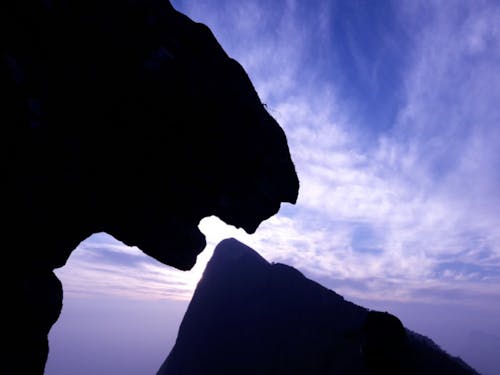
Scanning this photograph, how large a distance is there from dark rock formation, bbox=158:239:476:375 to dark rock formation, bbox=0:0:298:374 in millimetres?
24257

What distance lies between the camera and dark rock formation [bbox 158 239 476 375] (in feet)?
99.5

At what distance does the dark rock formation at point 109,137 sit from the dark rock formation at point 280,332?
24.3 metres

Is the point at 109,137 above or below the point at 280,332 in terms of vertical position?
above

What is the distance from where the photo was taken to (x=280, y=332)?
4916 cm

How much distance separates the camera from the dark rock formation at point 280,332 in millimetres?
30328

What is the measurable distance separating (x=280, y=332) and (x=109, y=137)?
45.7 meters

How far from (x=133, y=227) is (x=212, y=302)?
51.7 metres

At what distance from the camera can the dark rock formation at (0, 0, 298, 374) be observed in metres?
13.1

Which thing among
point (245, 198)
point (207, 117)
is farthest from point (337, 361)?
point (207, 117)

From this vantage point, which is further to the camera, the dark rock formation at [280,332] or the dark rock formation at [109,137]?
the dark rock formation at [280,332]

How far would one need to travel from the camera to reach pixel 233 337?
5597cm

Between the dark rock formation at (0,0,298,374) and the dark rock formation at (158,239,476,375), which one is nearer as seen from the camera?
the dark rock formation at (0,0,298,374)

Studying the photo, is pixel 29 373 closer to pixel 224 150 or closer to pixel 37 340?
pixel 37 340

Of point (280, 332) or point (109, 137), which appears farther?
point (280, 332)
